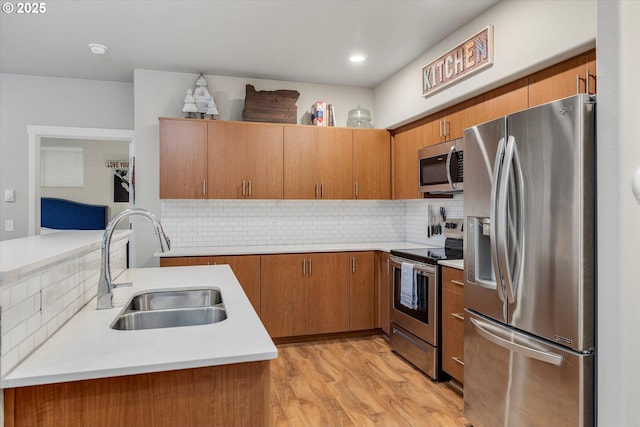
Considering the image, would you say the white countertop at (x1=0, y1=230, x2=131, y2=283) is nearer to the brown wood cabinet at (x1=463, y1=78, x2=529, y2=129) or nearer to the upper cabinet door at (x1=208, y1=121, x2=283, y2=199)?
the upper cabinet door at (x1=208, y1=121, x2=283, y2=199)

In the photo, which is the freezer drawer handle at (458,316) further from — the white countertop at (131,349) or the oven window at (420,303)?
the white countertop at (131,349)

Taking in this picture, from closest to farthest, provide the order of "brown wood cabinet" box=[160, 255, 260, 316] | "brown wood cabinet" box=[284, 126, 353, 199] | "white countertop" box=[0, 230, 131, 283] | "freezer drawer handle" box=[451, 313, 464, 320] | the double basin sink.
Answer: "white countertop" box=[0, 230, 131, 283]
the double basin sink
"freezer drawer handle" box=[451, 313, 464, 320]
"brown wood cabinet" box=[160, 255, 260, 316]
"brown wood cabinet" box=[284, 126, 353, 199]

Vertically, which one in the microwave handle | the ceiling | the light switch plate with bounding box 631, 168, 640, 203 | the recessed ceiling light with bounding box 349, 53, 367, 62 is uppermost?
the recessed ceiling light with bounding box 349, 53, 367, 62

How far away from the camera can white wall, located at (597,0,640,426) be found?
5.15 ft

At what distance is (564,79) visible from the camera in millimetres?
2285

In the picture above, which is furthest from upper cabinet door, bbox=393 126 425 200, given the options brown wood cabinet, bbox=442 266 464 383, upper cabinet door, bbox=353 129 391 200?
brown wood cabinet, bbox=442 266 464 383

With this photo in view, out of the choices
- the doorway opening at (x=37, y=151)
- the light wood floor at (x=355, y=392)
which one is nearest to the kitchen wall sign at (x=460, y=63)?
the light wood floor at (x=355, y=392)

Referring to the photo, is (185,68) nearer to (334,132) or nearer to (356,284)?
(334,132)

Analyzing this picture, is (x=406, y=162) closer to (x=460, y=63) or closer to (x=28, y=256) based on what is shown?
(x=460, y=63)

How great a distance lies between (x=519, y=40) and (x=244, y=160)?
245cm

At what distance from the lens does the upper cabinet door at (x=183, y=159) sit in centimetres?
375

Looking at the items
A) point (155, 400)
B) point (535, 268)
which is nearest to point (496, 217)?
point (535, 268)

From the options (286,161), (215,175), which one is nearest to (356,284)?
(286,161)

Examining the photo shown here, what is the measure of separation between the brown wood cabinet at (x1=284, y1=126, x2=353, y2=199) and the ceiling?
0.61m
